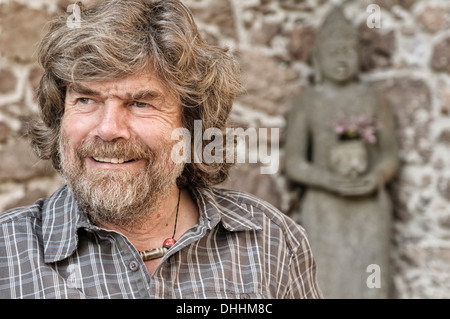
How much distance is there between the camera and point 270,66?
9.59 ft

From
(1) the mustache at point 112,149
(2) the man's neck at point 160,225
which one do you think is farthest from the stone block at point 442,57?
(1) the mustache at point 112,149

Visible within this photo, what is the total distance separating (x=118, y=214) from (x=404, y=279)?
1975 millimetres

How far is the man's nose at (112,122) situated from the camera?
4.22 ft

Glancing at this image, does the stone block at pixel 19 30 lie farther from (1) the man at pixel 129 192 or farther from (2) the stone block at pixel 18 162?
(1) the man at pixel 129 192

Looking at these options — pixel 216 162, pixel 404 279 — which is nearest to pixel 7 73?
pixel 216 162

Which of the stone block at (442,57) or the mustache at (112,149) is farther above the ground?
the stone block at (442,57)

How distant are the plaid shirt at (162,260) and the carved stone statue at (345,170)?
122cm

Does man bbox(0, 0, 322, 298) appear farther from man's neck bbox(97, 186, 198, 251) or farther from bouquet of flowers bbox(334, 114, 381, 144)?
bouquet of flowers bbox(334, 114, 381, 144)

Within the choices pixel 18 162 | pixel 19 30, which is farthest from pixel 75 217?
pixel 19 30

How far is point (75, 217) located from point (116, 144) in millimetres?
200

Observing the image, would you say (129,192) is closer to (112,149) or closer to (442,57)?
(112,149)

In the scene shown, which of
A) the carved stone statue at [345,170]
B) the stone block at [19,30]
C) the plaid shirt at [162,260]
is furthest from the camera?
the carved stone statue at [345,170]

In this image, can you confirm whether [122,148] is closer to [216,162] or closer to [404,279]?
[216,162]

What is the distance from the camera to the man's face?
4.30 feet
